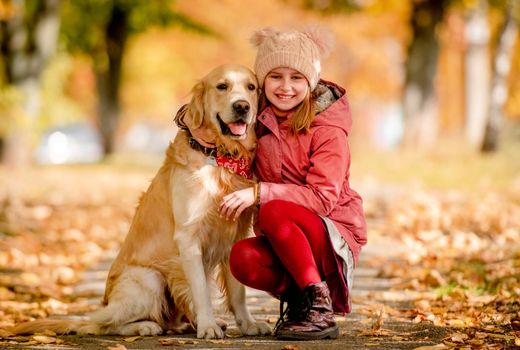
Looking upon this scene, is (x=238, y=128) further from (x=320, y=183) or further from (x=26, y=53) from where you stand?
(x=26, y=53)

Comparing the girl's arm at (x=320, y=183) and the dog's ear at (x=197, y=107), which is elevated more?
the dog's ear at (x=197, y=107)

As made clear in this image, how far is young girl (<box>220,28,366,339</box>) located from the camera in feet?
13.4

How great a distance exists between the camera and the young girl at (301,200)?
4078 millimetres

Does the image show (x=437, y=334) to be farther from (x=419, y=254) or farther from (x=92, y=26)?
(x=92, y=26)

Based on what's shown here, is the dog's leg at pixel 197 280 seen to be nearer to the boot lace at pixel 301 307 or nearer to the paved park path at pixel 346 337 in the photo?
the paved park path at pixel 346 337

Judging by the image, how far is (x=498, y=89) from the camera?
16.8m

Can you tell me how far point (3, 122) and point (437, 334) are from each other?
400 inches

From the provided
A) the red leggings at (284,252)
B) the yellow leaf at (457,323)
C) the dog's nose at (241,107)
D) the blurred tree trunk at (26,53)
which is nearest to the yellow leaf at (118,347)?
the red leggings at (284,252)

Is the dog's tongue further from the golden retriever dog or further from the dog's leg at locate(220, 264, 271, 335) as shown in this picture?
the dog's leg at locate(220, 264, 271, 335)

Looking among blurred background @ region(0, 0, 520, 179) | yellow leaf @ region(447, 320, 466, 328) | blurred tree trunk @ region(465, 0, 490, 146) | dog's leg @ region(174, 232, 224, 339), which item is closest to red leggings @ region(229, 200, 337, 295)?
dog's leg @ region(174, 232, 224, 339)

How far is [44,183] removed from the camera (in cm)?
1466

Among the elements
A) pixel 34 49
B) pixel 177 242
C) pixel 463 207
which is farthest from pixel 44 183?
pixel 177 242

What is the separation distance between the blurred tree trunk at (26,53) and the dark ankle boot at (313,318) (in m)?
12.5

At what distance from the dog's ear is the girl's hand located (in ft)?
1.54
